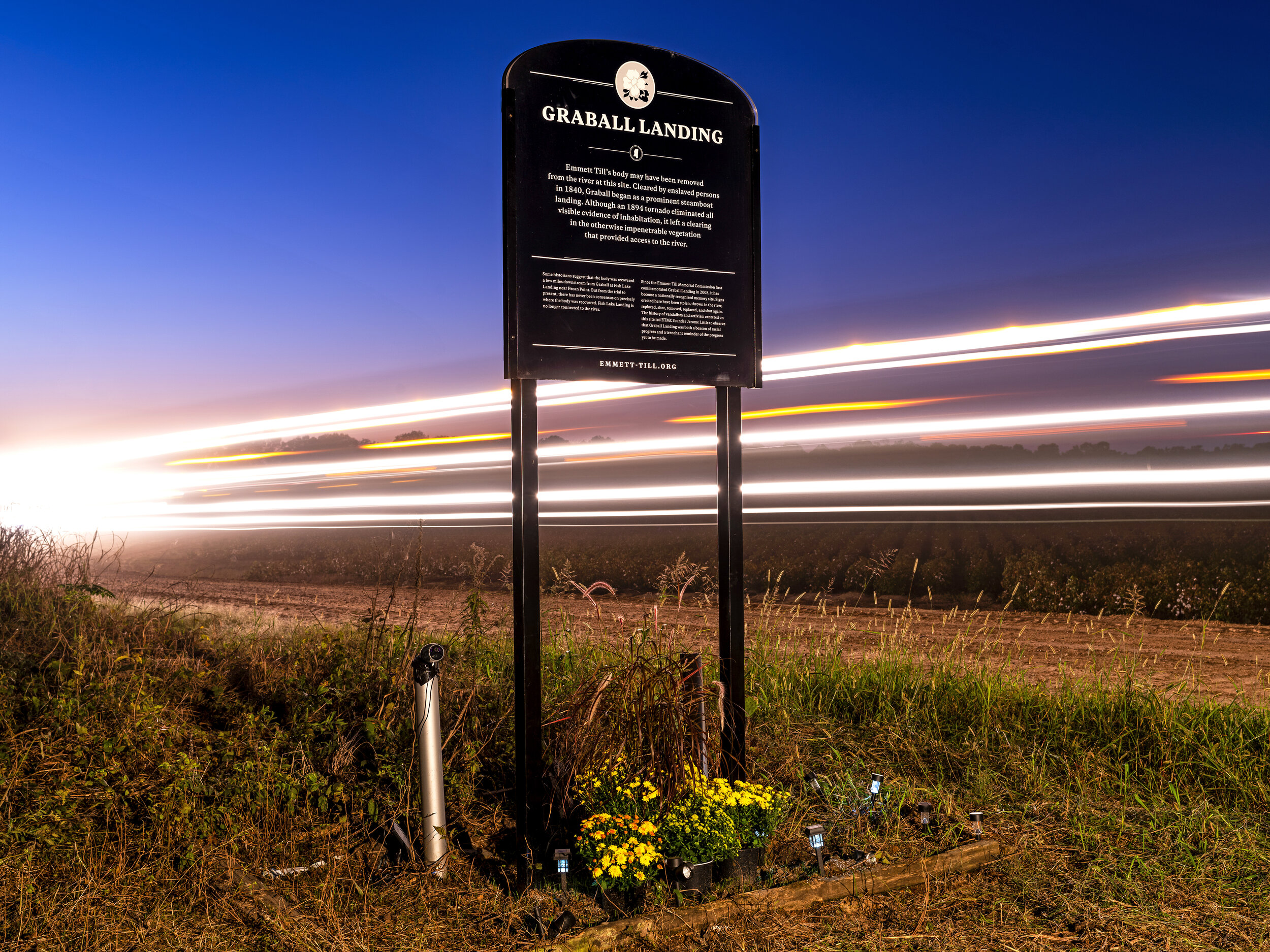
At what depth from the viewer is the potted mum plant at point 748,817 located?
3.86m

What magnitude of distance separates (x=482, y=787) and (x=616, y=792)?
1140mm

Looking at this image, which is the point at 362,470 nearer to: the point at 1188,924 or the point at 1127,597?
the point at 1127,597

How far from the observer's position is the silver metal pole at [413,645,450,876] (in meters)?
3.94

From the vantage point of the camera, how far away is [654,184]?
14.6 feet

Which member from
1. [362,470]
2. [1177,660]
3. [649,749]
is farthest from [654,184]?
Result: [362,470]

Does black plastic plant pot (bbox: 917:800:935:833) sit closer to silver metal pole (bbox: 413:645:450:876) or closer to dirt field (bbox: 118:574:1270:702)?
dirt field (bbox: 118:574:1270:702)

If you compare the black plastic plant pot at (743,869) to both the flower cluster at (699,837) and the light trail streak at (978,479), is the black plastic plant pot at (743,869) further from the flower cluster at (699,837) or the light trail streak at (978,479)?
the light trail streak at (978,479)

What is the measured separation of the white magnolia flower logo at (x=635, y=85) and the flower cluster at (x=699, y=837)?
11.5 feet

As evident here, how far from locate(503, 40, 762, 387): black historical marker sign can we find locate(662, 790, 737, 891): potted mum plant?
2117 mm

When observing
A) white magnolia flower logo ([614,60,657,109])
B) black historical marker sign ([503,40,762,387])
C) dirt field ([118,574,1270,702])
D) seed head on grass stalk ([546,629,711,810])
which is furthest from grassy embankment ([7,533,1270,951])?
white magnolia flower logo ([614,60,657,109])

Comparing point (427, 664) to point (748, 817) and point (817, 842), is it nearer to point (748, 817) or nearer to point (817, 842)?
point (748, 817)

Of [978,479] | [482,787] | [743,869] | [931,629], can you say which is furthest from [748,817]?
[978,479]

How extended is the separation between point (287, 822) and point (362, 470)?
1358 cm

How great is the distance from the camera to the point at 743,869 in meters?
3.86
